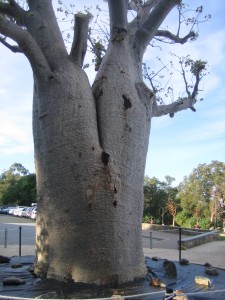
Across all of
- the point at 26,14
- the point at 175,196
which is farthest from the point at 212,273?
the point at 175,196

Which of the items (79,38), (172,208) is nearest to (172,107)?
(79,38)

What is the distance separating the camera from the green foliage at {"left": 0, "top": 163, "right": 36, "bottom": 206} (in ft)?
162

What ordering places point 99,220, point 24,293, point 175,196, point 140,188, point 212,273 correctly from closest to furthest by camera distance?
point 24,293, point 99,220, point 140,188, point 212,273, point 175,196

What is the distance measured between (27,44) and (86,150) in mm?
1469

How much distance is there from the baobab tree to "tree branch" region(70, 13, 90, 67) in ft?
0.04

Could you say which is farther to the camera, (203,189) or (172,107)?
(203,189)

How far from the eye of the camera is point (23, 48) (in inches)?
188

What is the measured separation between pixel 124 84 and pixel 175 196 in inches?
1156

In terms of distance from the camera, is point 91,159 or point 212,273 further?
point 212,273

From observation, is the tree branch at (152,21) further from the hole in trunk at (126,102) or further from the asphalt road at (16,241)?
the asphalt road at (16,241)

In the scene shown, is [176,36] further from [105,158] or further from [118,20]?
[105,158]

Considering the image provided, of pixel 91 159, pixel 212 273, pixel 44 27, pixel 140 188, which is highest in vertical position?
pixel 44 27

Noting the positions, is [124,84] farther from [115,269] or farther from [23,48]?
[115,269]

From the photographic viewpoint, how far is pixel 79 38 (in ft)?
15.5
